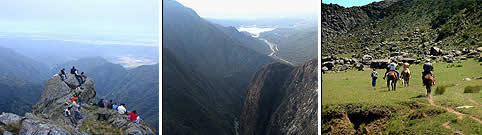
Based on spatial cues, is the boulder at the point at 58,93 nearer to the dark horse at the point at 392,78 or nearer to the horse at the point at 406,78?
the dark horse at the point at 392,78

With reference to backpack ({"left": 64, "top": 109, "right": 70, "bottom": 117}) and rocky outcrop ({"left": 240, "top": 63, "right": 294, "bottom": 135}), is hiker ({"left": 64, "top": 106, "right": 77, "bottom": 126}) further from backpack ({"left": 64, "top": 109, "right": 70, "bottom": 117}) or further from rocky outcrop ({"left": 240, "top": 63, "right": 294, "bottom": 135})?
rocky outcrop ({"left": 240, "top": 63, "right": 294, "bottom": 135})

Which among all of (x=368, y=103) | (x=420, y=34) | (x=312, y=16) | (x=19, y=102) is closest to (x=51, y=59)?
(x=19, y=102)

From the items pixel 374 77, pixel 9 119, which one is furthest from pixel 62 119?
pixel 374 77

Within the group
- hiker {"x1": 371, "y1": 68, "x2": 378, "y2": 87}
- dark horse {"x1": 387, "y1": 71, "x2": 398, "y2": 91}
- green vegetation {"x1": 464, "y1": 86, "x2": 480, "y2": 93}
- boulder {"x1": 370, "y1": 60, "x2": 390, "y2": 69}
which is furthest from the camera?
boulder {"x1": 370, "y1": 60, "x2": 390, "y2": 69}

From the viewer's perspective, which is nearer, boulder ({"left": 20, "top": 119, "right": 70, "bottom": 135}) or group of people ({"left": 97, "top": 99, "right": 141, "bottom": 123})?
boulder ({"left": 20, "top": 119, "right": 70, "bottom": 135})

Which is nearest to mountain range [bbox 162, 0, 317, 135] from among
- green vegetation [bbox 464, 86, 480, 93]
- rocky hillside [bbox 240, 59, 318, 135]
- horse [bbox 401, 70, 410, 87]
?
rocky hillside [bbox 240, 59, 318, 135]

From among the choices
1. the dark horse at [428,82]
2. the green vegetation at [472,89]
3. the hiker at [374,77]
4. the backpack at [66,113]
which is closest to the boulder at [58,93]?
the backpack at [66,113]

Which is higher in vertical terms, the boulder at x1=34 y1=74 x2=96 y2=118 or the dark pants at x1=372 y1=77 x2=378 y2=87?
the dark pants at x1=372 y1=77 x2=378 y2=87

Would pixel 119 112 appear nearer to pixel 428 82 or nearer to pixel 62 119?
pixel 62 119
